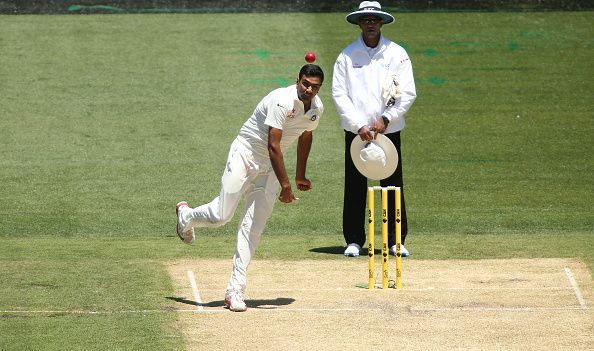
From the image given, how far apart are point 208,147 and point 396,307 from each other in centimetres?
650

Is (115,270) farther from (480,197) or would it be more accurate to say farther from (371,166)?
(480,197)

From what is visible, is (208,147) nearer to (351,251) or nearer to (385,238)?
(351,251)

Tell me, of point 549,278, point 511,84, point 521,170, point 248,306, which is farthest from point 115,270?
point 511,84

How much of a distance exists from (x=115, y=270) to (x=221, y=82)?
7.29 m

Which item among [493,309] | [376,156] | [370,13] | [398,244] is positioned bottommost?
[493,309]

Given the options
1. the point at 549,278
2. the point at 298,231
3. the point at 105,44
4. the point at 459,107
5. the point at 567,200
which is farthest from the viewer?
the point at 105,44

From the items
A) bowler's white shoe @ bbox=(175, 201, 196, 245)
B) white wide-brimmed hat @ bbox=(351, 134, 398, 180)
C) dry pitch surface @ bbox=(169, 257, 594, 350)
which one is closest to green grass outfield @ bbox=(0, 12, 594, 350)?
dry pitch surface @ bbox=(169, 257, 594, 350)

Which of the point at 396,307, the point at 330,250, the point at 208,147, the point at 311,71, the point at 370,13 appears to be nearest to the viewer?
the point at 311,71

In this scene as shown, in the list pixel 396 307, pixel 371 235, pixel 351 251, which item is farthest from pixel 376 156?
pixel 396 307

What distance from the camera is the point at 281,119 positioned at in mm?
9383

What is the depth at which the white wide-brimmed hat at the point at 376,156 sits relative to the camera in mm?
11094

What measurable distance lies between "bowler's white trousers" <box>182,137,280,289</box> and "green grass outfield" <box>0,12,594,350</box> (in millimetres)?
683

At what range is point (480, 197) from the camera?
13938 millimetres

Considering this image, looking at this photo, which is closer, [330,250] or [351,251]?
[351,251]
